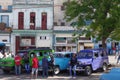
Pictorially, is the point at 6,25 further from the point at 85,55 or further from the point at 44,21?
the point at 85,55

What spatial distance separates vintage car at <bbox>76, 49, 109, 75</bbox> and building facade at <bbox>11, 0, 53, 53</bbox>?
29.7m

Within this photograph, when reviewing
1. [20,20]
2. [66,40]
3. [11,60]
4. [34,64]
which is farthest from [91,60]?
[20,20]

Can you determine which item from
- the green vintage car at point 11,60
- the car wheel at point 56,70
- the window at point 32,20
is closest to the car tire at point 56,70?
the car wheel at point 56,70

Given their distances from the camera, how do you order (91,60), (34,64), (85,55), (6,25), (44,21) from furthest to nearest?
(6,25)
(44,21)
(85,55)
(91,60)
(34,64)

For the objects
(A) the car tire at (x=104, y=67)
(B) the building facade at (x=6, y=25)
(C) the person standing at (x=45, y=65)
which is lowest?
(A) the car tire at (x=104, y=67)

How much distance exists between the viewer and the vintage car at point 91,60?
989 inches

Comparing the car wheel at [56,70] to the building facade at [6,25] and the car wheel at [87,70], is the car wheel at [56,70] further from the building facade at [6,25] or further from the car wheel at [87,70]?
the building facade at [6,25]

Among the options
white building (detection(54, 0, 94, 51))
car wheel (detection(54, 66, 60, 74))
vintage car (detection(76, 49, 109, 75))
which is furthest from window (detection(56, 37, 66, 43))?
car wheel (detection(54, 66, 60, 74))

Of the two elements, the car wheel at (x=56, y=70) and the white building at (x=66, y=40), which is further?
the white building at (x=66, y=40)

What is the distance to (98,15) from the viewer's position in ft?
93.5

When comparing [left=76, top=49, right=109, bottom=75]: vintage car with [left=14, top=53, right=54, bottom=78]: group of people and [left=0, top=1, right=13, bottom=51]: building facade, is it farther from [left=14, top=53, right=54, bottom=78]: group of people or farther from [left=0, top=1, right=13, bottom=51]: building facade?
[left=0, top=1, right=13, bottom=51]: building facade

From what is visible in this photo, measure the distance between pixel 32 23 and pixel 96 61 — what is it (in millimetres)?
32612

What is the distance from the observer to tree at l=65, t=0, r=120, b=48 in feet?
93.5

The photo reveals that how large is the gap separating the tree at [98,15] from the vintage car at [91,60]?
2.20m
